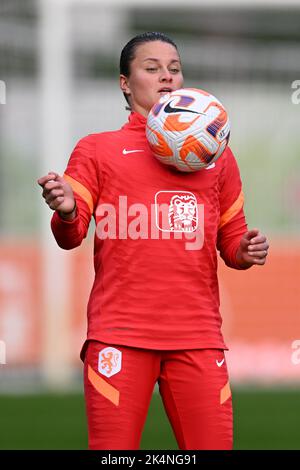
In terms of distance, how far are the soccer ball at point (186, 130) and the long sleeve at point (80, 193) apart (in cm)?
24

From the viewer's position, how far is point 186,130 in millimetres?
4312

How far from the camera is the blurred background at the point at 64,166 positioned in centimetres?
1138

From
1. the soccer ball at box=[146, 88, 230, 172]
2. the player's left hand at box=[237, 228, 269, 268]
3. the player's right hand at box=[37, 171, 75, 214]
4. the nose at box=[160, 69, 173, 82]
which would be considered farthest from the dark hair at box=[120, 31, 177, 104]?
the player's left hand at box=[237, 228, 269, 268]

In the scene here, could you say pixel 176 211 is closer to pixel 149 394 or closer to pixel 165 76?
pixel 165 76

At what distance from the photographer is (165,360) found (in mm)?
4285

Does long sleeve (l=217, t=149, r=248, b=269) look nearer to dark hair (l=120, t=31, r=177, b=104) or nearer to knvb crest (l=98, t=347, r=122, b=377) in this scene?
dark hair (l=120, t=31, r=177, b=104)

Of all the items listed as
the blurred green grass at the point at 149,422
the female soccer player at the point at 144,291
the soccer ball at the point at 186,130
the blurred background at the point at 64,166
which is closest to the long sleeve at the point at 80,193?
the female soccer player at the point at 144,291

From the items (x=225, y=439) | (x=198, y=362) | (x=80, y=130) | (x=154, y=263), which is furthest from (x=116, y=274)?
(x=80, y=130)

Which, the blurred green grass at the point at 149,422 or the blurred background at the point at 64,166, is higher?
the blurred background at the point at 64,166

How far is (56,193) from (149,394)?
818 millimetres

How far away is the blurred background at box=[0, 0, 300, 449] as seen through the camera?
11.4 m

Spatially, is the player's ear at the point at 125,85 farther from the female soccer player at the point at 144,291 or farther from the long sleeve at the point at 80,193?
the long sleeve at the point at 80,193
